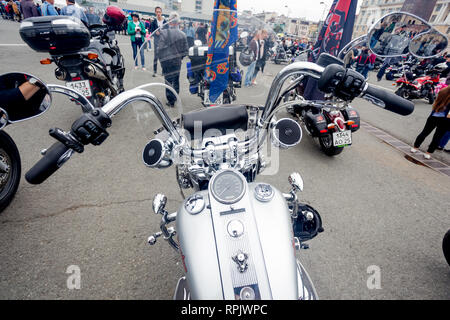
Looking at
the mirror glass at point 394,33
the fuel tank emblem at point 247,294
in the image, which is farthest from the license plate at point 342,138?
the fuel tank emblem at point 247,294

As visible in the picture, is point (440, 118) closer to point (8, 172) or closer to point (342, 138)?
point (342, 138)

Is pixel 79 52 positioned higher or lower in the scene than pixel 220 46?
lower

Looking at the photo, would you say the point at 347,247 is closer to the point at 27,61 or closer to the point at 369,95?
the point at 369,95

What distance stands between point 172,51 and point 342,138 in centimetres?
311

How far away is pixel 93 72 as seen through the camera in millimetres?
3938

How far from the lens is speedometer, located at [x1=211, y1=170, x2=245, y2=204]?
1.05 m

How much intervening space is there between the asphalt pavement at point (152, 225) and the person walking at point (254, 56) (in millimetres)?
198

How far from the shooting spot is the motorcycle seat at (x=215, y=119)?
4.67 ft

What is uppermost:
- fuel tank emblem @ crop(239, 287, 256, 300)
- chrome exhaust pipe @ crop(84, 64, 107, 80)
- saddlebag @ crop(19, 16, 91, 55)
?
saddlebag @ crop(19, 16, 91, 55)

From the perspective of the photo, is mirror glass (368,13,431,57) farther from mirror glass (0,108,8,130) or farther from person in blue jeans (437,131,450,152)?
person in blue jeans (437,131,450,152)

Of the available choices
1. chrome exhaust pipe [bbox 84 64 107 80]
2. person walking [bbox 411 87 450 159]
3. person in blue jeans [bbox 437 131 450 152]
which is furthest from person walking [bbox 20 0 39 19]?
person in blue jeans [bbox 437 131 450 152]

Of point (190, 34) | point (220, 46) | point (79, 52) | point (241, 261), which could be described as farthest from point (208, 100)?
point (241, 261)

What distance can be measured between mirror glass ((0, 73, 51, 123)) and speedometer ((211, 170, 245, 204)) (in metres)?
0.96
